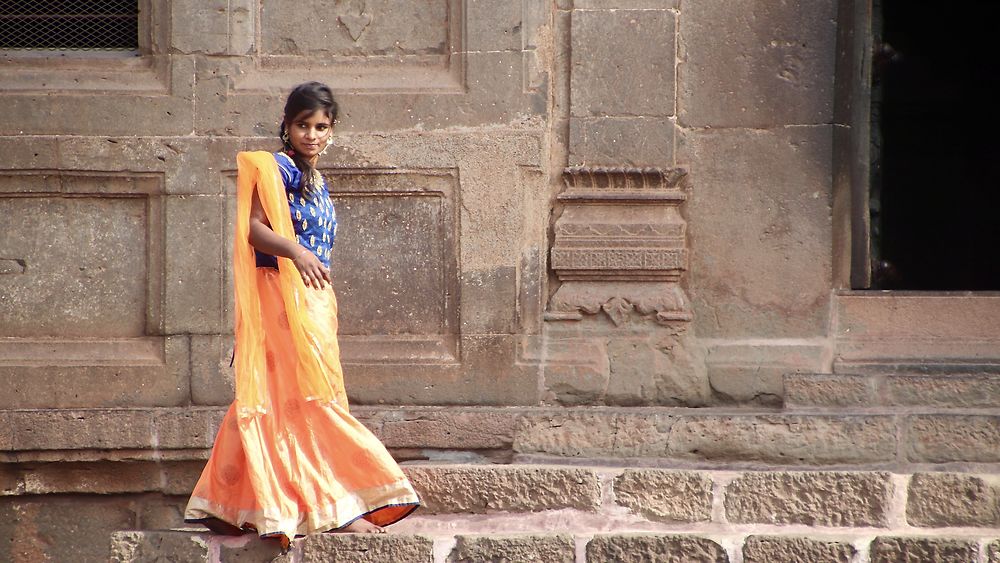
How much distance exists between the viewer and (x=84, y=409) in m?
5.55

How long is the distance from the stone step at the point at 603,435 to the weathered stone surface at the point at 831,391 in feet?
0.19

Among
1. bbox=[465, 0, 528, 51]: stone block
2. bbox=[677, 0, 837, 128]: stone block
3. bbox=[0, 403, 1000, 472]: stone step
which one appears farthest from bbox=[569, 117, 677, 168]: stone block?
bbox=[0, 403, 1000, 472]: stone step

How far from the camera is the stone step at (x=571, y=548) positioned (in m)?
4.16

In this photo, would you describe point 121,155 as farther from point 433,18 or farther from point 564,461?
point 564,461

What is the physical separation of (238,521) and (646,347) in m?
2.22

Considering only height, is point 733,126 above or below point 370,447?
above

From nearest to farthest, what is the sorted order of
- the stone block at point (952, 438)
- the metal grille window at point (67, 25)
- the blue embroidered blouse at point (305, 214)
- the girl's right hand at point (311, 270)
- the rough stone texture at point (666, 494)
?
1. the girl's right hand at point (311, 270)
2. the blue embroidered blouse at point (305, 214)
3. the rough stone texture at point (666, 494)
4. the stone block at point (952, 438)
5. the metal grille window at point (67, 25)

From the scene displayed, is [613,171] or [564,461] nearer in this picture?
[564,461]

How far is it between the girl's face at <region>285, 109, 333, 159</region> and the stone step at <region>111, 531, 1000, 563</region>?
135 cm

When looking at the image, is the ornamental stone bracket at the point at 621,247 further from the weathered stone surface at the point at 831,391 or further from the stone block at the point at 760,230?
the weathered stone surface at the point at 831,391

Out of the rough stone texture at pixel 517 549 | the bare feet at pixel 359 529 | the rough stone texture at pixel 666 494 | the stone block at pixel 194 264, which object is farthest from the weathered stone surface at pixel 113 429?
the rough stone texture at pixel 666 494

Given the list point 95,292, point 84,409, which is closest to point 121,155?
point 95,292

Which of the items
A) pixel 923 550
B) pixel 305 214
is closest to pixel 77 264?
pixel 305 214

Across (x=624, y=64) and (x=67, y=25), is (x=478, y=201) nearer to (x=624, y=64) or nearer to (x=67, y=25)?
(x=624, y=64)
